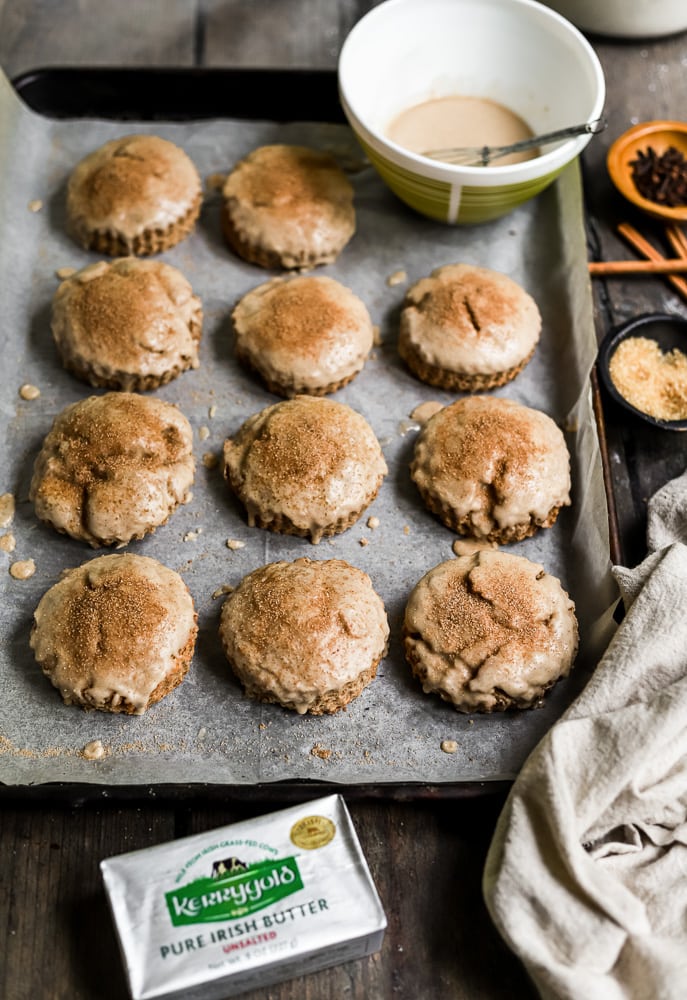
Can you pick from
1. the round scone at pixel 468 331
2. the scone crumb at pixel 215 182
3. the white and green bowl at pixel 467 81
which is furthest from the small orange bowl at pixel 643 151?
the scone crumb at pixel 215 182

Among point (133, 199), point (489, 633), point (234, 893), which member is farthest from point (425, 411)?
point (234, 893)

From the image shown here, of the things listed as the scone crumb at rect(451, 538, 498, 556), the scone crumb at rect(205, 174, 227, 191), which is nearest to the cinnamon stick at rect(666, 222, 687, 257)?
the scone crumb at rect(451, 538, 498, 556)

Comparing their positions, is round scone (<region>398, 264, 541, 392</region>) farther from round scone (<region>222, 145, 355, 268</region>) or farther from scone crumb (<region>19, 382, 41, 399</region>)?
scone crumb (<region>19, 382, 41, 399</region>)

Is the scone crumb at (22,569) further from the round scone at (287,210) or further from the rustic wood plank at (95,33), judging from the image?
the rustic wood plank at (95,33)

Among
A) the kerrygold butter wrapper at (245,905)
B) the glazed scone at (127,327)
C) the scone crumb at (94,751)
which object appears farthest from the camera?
the glazed scone at (127,327)

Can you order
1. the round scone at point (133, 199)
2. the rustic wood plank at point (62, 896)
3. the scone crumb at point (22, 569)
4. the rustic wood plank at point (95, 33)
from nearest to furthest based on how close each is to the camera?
the rustic wood plank at point (62, 896), the scone crumb at point (22, 569), the round scone at point (133, 199), the rustic wood plank at point (95, 33)

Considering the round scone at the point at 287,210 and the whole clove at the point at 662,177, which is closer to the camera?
the round scone at the point at 287,210
